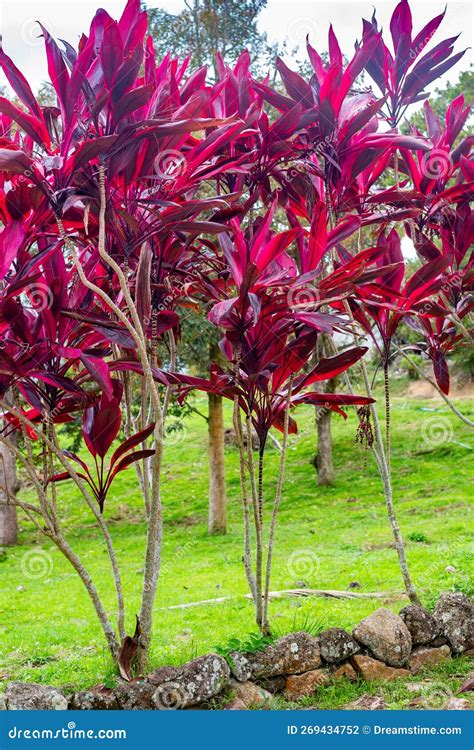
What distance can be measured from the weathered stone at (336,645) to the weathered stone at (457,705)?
17.2 inches

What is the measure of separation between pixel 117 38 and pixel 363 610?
9.97 ft

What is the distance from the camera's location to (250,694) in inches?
109

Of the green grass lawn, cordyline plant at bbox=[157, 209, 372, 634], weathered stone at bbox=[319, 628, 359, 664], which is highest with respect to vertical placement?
cordyline plant at bbox=[157, 209, 372, 634]

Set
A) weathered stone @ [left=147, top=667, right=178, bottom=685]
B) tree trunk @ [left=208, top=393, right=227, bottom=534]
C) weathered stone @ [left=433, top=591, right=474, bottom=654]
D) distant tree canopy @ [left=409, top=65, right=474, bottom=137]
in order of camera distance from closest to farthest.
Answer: weathered stone @ [left=147, top=667, right=178, bottom=685], weathered stone @ [left=433, top=591, right=474, bottom=654], tree trunk @ [left=208, top=393, right=227, bottom=534], distant tree canopy @ [left=409, top=65, right=474, bottom=137]

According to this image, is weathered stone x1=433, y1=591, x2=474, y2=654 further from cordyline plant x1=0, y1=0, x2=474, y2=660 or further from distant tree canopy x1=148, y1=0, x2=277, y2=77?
distant tree canopy x1=148, y1=0, x2=277, y2=77

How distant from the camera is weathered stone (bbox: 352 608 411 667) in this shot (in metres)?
3.04

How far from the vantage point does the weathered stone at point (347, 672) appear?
3.00 meters

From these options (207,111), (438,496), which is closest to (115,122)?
(207,111)

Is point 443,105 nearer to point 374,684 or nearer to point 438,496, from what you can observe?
point 438,496

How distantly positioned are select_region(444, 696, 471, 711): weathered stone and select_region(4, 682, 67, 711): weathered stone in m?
1.40

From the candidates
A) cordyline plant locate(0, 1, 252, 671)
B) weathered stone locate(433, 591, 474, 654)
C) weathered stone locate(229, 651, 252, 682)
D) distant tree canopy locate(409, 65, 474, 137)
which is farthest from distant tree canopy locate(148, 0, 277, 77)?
weathered stone locate(229, 651, 252, 682)

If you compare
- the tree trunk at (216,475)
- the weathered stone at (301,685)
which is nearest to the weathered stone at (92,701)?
the weathered stone at (301,685)

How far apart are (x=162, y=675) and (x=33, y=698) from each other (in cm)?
47

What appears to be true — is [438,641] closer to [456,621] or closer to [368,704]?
[456,621]
